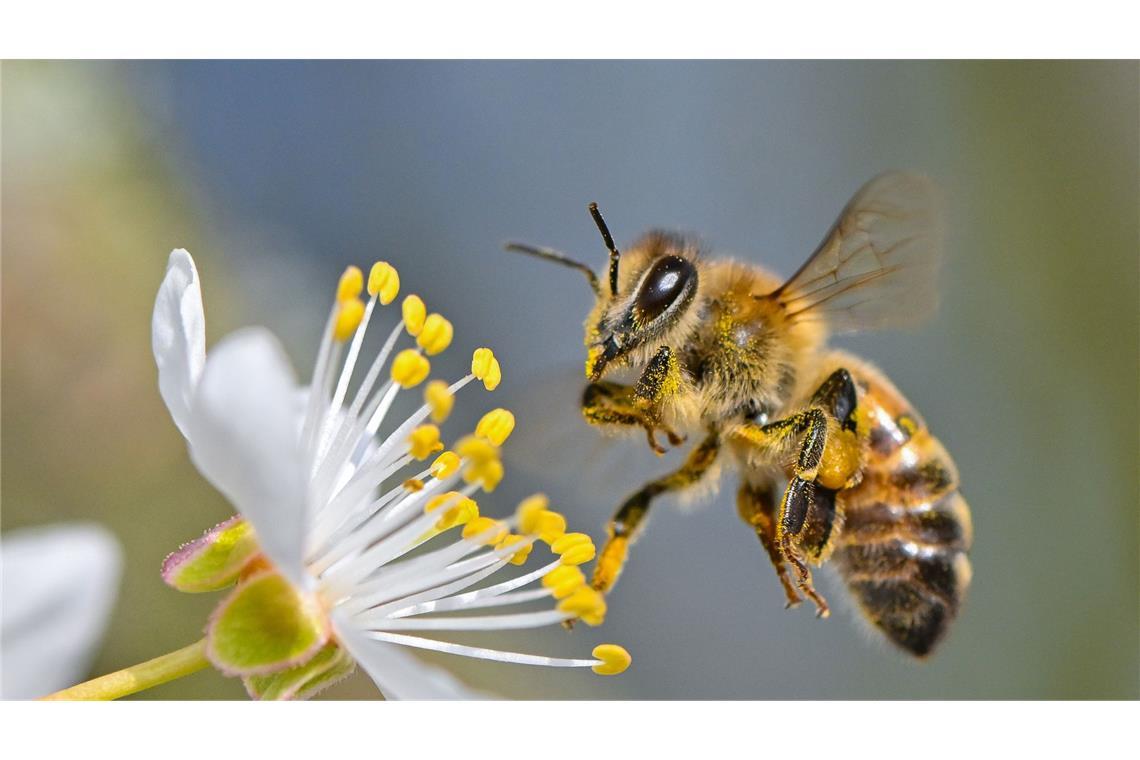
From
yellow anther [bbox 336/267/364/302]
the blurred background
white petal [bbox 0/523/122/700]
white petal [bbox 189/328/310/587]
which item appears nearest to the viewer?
white petal [bbox 189/328/310/587]

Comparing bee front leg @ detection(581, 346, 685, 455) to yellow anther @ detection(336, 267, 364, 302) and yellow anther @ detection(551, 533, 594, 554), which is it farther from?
yellow anther @ detection(336, 267, 364, 302)

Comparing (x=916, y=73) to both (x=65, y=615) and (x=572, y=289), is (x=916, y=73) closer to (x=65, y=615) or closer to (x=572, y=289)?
(x=572, y=289)

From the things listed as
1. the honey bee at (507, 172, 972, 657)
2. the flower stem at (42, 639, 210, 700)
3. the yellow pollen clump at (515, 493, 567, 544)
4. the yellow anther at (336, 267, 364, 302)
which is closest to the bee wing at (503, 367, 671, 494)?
the honey bee at (507, 172, 972, 657)

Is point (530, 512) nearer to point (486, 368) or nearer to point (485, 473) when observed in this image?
point (485, 473)

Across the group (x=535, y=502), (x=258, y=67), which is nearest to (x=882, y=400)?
(x=535, y=502)

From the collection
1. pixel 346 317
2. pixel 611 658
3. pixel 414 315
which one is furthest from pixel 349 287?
pixel 611 658

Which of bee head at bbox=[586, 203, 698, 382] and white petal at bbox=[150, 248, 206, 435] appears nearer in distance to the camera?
white petal at bbox=[150, 248, 206, 435]
